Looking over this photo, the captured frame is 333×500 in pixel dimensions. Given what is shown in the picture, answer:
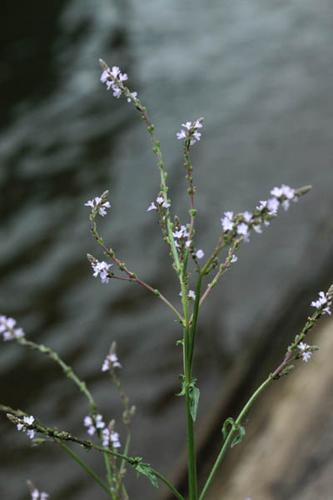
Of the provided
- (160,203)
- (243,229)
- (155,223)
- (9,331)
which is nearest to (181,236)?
(160,203)

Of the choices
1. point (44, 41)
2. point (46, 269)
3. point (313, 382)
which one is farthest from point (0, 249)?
point (44, 41)

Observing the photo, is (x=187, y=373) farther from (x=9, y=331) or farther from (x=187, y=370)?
(x=9, y=331)

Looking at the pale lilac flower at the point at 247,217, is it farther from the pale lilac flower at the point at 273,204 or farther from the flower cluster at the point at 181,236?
the flower cluster at the point at 181,236

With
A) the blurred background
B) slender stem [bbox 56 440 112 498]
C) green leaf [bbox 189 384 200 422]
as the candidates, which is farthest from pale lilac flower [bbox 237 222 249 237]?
the blurred background

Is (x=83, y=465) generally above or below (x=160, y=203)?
below

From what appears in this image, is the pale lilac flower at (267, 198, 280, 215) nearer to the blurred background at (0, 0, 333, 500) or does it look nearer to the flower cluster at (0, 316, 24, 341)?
the flower cluster at (0, 316, 24, 341)
